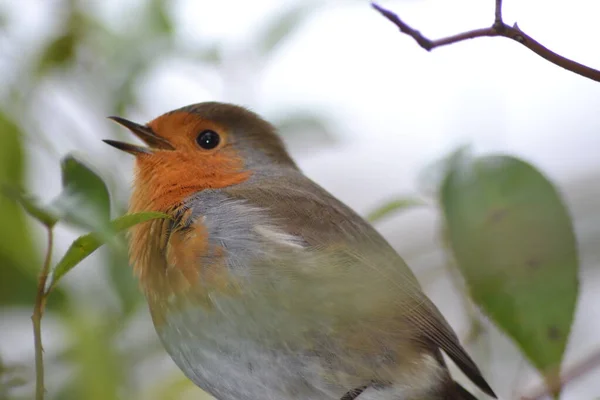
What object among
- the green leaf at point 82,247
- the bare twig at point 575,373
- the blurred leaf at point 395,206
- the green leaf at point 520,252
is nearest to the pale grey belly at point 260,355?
the blurred leaf at point 395,206

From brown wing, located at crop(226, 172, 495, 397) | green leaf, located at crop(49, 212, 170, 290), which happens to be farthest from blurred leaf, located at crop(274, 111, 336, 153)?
green leaf, located at crop(49, 212, 170, 290)

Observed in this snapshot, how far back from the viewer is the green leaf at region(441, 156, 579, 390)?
1668mm

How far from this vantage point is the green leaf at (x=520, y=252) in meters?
1.67

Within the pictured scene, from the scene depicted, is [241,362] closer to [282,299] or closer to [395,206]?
[282,299]

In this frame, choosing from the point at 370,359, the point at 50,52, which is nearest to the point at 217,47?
the point at 50,52

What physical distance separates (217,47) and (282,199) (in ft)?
1.90

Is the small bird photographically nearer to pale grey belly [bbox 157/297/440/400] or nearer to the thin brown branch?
pale grey belly [bbox 157/297/440/400]

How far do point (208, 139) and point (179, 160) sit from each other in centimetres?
23

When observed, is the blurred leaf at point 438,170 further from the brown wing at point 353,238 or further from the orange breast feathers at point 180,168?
the orange breast feathers at point 180,168

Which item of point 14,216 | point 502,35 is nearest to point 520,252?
point 502,35

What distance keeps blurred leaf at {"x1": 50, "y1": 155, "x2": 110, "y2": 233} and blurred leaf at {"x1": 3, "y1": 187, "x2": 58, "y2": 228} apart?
0.10 ft

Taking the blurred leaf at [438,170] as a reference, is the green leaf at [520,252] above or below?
below

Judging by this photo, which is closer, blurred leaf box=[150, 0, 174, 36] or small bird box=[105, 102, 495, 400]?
small bird box=[105, 102, 495, 400]

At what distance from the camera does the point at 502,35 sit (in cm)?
135
